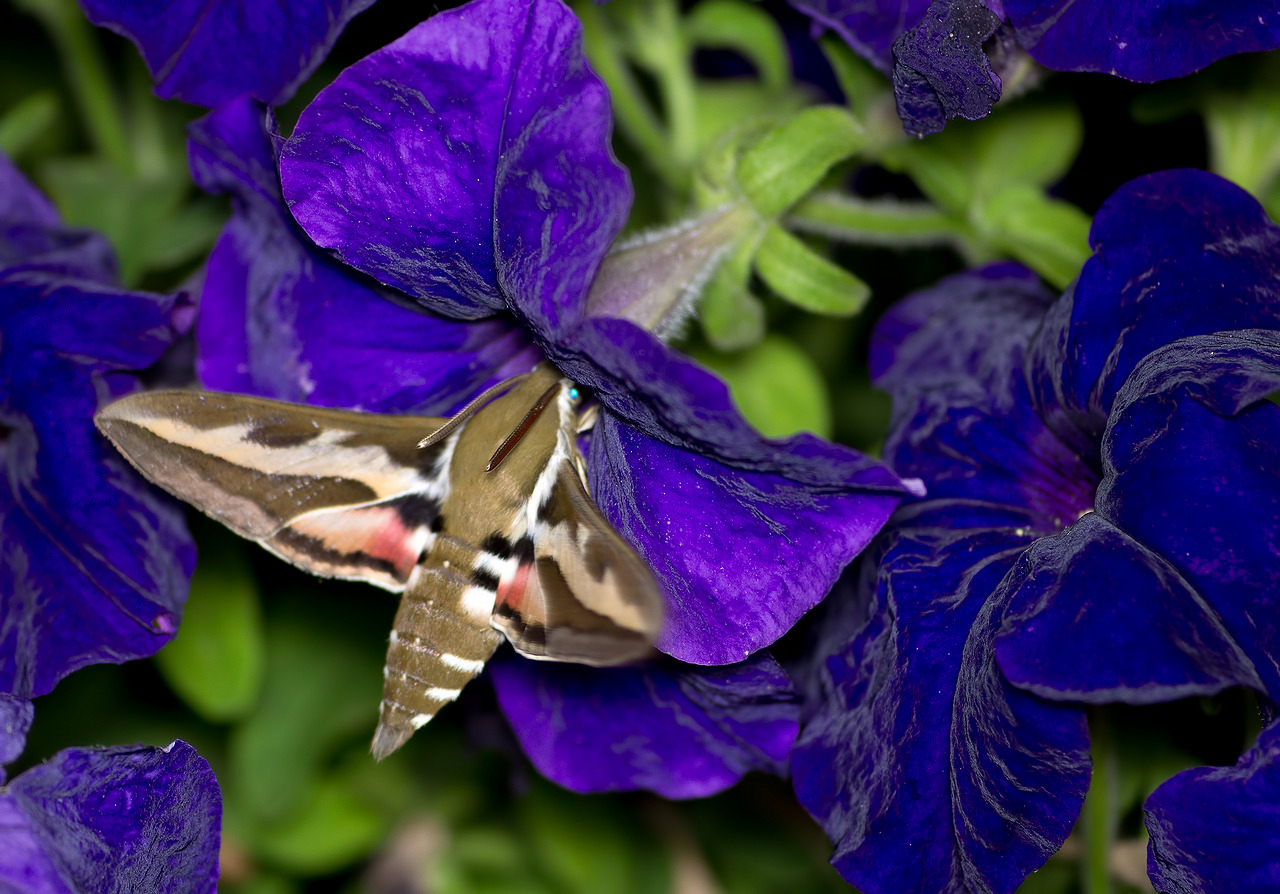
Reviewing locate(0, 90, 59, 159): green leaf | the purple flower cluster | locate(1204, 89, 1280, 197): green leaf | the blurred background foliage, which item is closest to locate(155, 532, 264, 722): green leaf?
the blurred background foliage

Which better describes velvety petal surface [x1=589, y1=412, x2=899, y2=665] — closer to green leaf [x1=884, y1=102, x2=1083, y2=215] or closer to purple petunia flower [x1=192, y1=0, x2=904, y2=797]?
purple petunia flower [x1=192, y1=0, x2=904, y2=797]

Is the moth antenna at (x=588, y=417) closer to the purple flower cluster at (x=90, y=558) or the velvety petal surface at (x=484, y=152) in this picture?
the velvety petal surface at (x=484, y=152)

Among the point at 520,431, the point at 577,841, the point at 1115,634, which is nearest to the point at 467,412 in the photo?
the point at 520,431

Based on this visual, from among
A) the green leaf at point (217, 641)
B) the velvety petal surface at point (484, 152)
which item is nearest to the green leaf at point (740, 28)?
the velvety petal surface at point (484, 152)

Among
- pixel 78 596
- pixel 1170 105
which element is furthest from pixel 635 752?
pixel 1170 105

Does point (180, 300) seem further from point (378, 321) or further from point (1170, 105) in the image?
point (1170, 105)

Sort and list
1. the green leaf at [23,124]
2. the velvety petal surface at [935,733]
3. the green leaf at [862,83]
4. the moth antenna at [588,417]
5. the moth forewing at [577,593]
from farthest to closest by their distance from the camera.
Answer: the green leaf at [23,124] < the green leaf at [862,83] < the moth antenna at [588,417] < the velvety petal surface at [935,733] < the moth forewing at [577,593]
